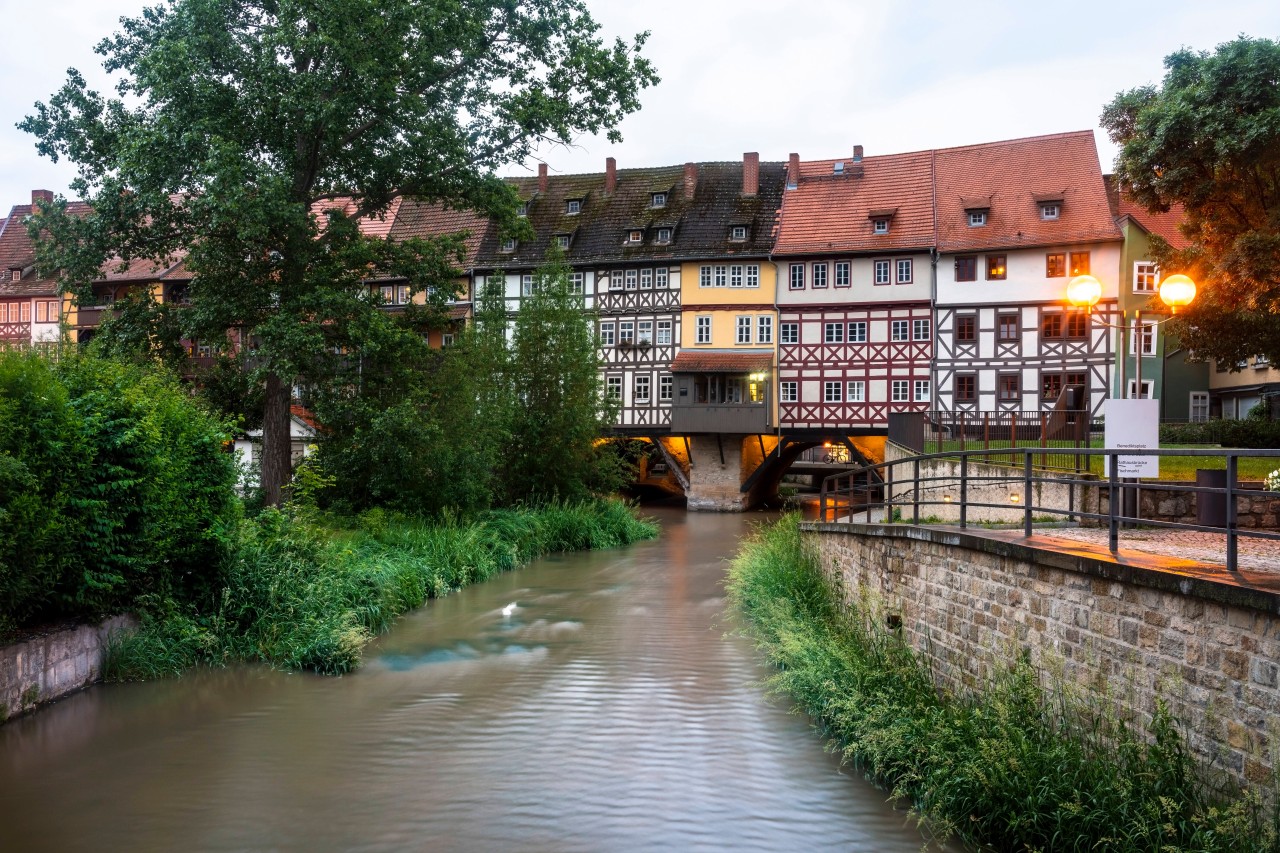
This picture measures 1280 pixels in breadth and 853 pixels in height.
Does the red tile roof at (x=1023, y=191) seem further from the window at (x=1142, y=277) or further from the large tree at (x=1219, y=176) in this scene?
the large tree at (x=1219, y=176)

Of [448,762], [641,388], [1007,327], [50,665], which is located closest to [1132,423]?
[448,762]

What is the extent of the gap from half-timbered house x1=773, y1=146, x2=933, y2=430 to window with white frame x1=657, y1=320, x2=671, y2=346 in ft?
13.8

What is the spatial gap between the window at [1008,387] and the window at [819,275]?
708cm

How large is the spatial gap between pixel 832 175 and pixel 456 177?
23254mm

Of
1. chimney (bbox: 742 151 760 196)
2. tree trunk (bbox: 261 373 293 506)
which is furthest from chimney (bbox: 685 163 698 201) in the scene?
tree trunk (bbox: 261 373 293 506)

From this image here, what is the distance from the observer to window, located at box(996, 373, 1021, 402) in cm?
3562

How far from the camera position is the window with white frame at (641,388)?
4025 centimetres

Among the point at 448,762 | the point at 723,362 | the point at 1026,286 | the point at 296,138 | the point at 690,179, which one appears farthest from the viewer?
the point at 690,179

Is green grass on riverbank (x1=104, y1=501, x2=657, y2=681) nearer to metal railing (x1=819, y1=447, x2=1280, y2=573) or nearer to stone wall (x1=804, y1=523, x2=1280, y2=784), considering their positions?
metal railing (x1=819, y1=447, x2=1280, y2=573)

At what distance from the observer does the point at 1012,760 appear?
653 centimetres

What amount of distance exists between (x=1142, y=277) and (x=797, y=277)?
456 inches

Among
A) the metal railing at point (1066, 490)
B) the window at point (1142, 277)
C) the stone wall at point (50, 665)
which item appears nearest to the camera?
the metal railing at point (1066, 490)

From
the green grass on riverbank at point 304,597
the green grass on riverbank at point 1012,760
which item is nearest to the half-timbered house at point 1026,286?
the green grass on riverbank at point 304,597

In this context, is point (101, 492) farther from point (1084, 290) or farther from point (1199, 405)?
point (1199, 405)
